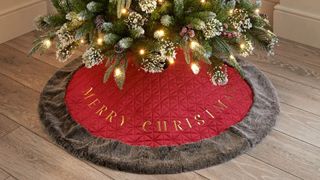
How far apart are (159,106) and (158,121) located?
8 cm

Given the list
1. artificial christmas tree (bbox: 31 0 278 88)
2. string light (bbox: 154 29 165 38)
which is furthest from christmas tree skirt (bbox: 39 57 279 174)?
string light (bbox: 154 29 165 38)

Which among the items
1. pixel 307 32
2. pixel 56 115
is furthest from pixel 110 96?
pixel 307 32

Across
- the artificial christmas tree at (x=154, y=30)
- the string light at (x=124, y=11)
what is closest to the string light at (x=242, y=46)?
the artificial christmas tree at (x=154, y=30)

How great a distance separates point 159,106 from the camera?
68.0 inches

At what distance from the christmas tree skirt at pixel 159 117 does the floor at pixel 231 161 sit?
0.04 metres

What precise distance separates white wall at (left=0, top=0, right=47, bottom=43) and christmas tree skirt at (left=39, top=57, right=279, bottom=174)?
0.63 meters

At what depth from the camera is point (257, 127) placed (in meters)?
1.68

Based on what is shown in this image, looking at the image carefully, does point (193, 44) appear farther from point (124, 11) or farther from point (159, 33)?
point (124, 11)

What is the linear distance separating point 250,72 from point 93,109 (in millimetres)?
789

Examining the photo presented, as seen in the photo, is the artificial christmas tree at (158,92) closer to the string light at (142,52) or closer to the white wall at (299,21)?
the string light at (142,52)

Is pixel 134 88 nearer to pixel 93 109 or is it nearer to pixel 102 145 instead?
pixel 93 109

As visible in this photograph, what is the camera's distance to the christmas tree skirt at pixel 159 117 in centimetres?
155

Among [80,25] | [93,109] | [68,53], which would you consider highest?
[80,25]

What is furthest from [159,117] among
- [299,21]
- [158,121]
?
[299,21]
